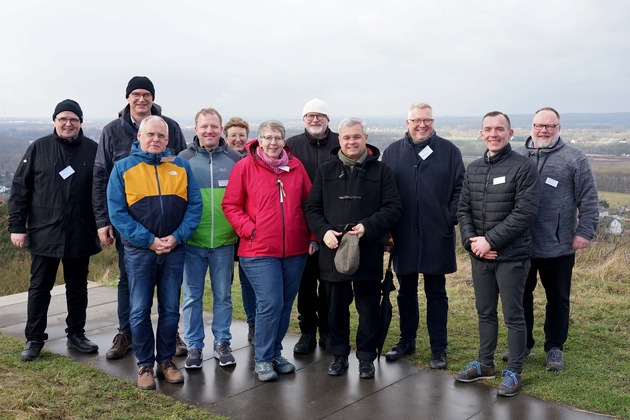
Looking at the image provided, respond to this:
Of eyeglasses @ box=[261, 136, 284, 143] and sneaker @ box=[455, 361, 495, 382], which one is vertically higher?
eyeglasses @ box=[261, 136, 284, 143]

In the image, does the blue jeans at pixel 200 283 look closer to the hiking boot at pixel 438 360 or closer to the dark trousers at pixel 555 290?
the hiking boot at pixel 438 360

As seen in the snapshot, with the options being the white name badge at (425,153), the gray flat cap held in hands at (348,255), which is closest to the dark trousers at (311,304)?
the gray flat cap held in hands at (348,255)

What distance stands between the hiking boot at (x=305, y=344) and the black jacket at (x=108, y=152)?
1918 mm

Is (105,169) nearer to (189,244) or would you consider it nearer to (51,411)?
(189,244)

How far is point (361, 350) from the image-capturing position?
5023 mm

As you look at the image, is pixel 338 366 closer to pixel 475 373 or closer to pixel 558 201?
pixel 475 373

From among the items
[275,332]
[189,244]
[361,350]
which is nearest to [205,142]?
[189,244]

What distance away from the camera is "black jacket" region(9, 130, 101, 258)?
5.35 metres

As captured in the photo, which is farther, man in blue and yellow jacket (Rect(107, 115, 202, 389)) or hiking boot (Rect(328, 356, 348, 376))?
hiking boot (Rect(328, 356, 348, 376))

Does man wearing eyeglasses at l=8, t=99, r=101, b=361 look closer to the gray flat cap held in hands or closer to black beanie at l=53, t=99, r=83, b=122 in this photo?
black beanie at l=53, t=99, r=83, b=122

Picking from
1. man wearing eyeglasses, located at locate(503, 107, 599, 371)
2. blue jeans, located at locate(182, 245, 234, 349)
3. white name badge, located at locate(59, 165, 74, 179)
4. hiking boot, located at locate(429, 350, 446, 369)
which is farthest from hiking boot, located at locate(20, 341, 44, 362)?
man wearing eyeglasses, located at locate(503, 107, 599, 371)

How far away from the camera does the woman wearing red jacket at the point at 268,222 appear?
4879 millimetres

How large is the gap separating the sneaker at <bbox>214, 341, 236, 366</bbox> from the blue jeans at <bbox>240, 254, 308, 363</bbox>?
0.31 metres

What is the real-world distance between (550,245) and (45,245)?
4.09 meters
